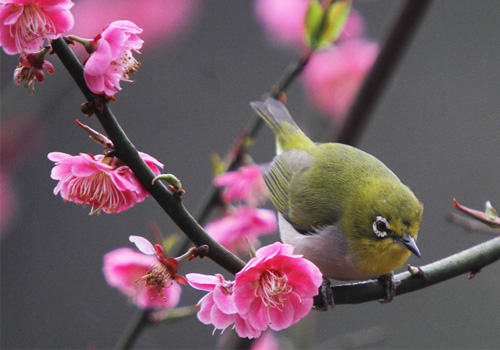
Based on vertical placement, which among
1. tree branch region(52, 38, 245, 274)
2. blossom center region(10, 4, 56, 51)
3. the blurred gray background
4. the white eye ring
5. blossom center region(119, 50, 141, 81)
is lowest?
the blurred gray background

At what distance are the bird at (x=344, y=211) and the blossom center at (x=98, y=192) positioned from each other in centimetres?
62

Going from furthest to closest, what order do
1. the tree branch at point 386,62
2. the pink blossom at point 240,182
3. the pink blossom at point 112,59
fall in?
1. the tree branch at point 386,62
2. the pink blossom at point 240,182
3. the pink blossom at point 112,59

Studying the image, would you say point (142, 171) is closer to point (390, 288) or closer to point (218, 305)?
point (218, 305)

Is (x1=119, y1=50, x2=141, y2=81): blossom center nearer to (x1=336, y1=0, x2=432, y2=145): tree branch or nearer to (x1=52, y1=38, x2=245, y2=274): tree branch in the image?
(x1=52, y1=38, x2=245, y2=274): tree branch

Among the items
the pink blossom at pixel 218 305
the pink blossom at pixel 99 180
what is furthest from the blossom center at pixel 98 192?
the pink blossom at pixel 218 305

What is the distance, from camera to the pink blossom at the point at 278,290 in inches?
50.1

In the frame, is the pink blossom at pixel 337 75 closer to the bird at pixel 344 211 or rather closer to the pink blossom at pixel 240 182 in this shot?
the bird at pixel 344 211

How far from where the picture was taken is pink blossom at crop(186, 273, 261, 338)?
4.08 ft

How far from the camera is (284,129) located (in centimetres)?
306

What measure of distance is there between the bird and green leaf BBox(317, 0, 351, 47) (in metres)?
0.45

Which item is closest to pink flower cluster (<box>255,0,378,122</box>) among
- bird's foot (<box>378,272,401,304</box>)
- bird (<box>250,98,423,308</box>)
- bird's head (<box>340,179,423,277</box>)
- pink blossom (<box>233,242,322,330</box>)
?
bird (<box>250,98,423,308</box>)

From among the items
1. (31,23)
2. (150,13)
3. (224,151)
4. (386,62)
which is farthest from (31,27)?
(224,151)

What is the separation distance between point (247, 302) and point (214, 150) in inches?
167

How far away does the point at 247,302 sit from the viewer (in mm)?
1284
